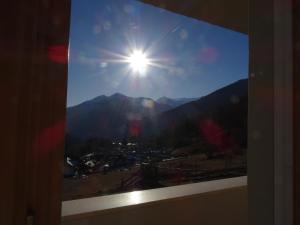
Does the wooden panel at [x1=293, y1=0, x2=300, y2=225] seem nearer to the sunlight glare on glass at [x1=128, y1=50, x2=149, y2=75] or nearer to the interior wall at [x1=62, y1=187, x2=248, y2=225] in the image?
the interior wall at [x1=62, y1=187, x2=248, y2=225]

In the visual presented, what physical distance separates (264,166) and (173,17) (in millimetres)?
1473

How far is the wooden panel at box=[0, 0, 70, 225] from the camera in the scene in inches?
24.8

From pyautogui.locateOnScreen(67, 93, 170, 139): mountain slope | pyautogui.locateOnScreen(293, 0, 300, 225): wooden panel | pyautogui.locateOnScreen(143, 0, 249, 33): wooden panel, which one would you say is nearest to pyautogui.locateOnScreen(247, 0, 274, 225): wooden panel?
pyautogui.locateOnScreen(293, 0, 300, 225): wooden panel

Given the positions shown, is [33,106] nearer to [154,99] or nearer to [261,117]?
[261,117]

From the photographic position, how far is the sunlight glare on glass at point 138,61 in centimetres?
251

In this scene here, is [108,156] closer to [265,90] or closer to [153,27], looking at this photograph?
[153,27]

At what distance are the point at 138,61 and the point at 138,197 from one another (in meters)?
1.08

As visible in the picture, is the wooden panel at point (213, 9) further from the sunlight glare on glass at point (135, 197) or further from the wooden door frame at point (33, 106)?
the wooden door frame at point (33, 106)

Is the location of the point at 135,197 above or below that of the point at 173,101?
below

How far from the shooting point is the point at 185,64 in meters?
3.12

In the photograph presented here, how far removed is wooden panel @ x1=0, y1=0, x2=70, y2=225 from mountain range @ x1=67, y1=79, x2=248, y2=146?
3.66ft

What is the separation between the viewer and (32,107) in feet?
2.16

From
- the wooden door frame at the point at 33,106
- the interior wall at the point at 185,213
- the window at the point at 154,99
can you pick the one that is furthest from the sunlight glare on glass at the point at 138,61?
the wooden door frame at the point at 33,106

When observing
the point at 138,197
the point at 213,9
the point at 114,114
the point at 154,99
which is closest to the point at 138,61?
the point at 154,99
